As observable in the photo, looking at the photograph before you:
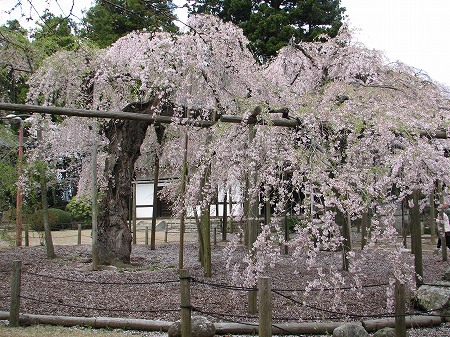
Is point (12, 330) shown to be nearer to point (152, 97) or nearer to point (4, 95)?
point (152, 97)

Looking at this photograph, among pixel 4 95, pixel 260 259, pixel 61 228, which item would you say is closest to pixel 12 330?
pixel 260 259

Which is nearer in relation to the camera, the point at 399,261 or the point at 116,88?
the point at 399,261

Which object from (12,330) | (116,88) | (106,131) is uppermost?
(116,88)

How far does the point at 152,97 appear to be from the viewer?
11.0m

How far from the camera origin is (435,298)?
7473mm

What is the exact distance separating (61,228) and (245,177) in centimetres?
2062

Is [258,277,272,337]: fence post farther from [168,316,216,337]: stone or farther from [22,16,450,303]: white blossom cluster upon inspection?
[22,16,450,303]: white blossom cluster

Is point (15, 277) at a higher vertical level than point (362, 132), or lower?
lower

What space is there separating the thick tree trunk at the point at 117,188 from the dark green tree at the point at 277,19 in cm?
1152

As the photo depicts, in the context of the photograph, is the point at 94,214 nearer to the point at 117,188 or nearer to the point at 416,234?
the point at 117,188

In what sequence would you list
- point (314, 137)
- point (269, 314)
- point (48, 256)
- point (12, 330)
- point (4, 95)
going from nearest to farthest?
point (269, 314) < point (12, 330) < point (314, 137) < point (48, 256) < point (4, 95)

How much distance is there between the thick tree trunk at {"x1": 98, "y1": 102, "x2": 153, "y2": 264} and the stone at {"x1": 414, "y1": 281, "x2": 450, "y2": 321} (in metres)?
6.61

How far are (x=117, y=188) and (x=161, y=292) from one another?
10.8 feet

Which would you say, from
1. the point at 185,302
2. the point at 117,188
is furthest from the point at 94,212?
the point at 185,302
